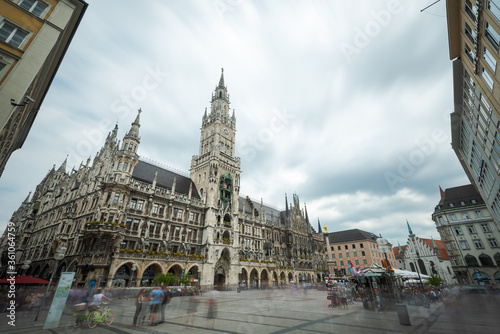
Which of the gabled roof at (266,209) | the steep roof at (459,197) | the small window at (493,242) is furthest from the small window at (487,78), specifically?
the steep roof at (459,197)

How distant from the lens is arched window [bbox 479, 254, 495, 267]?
4089cm

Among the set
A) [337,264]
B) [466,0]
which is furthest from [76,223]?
[337,264]

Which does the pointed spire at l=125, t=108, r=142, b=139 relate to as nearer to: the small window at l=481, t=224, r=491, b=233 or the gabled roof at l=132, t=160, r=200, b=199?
the gabled roof at l=132, t=160, r=200, b=199

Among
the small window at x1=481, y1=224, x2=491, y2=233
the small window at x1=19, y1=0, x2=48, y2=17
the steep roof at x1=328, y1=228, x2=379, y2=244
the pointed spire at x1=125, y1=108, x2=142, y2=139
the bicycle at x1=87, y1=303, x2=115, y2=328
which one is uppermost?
the pointed spire at x1=125, y1=108, x2=142, y2=139

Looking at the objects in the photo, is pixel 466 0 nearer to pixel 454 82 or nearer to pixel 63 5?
pixel 454 82

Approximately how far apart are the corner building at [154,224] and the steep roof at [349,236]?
2469 cm

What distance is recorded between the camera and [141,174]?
36750 mm

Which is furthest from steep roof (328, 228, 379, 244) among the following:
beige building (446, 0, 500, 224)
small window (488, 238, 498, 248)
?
beige building (446, 0, 500, 224)

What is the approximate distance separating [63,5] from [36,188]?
64.0m

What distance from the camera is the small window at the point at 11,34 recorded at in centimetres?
1154

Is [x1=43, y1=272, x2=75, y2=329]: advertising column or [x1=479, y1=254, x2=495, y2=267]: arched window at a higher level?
[x1=479, y1=254, x2=495, y2=267]: arched window

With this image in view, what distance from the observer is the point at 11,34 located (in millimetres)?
11859

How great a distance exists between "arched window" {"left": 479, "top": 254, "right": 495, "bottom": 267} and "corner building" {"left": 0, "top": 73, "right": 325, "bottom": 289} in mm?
35532

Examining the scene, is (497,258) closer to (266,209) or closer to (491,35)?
(266,209)
